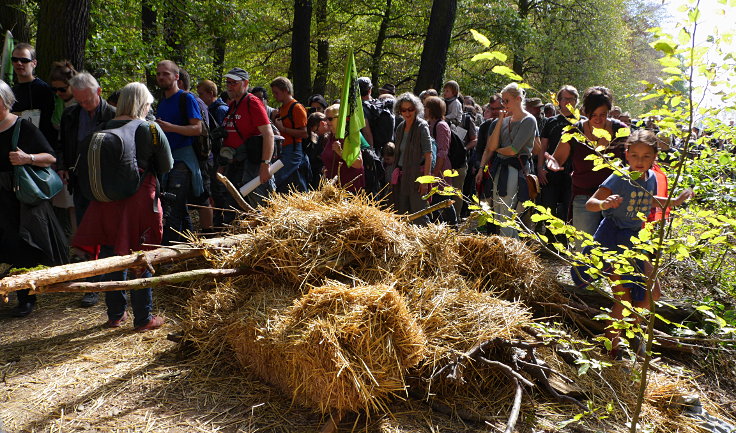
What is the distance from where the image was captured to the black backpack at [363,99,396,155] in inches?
307

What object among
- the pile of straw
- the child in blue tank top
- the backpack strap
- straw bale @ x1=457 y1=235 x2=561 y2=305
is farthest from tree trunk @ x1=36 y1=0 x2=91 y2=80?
the child in blue tank top

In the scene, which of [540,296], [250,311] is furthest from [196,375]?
[540,296]

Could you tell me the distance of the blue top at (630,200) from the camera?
418cm

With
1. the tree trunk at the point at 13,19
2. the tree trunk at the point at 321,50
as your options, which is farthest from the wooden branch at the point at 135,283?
the tree trunk at the point at 321,50

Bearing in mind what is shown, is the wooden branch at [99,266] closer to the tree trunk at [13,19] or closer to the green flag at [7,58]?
the green flag at [7,58]

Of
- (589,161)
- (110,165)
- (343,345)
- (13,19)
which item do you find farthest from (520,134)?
(13,19)

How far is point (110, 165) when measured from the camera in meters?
4.17

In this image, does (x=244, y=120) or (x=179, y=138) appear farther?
(x=244, y=120)

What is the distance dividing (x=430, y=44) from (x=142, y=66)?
19.5 feet

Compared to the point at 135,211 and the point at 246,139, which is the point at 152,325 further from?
the point at 246,139

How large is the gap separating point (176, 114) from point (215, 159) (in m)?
1.71

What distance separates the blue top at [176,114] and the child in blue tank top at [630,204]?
406 cm

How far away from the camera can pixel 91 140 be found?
164 inches

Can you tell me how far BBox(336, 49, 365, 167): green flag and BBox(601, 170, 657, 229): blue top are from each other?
2786mm
